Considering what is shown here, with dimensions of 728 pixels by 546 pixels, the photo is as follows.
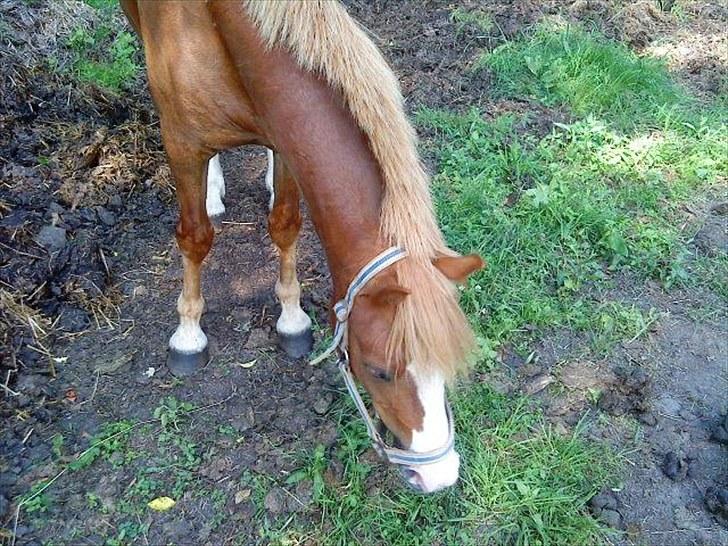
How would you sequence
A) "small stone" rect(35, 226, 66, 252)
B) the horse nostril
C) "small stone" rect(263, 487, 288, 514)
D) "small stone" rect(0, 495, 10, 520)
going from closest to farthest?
the horse nostril
"small stone" rect(0, 495, 10, 520)
"small stone" rect(263, 487, 288, 514)
"small stone" rect(35, 226, 66, 252)

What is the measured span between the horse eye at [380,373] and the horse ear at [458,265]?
325 millimetres

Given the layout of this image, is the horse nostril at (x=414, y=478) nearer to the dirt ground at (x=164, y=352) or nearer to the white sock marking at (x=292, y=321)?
the dirt ground at (x=164, y=352)

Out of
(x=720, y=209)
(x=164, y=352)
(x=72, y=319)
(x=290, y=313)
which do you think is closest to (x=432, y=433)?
(x=290, y=313)

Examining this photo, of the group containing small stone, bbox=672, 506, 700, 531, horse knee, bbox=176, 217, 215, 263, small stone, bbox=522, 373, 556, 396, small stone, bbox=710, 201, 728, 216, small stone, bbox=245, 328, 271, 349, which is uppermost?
horse knee, bbox=176, 217, 215, 263

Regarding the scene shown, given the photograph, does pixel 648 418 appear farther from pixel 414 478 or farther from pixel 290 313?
pixel 290 313

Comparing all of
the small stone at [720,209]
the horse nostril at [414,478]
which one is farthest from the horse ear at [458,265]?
the small stone at [720,209]

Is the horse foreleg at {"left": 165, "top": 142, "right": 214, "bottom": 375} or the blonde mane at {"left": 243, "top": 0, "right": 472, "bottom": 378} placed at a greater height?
→ the blonde mane at {"left": 243, "top": 0, "right": 472, "bottom": 378}

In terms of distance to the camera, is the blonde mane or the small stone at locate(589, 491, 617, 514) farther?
the small stone at locate(589, 491, 617, 514)

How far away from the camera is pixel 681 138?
14.3 feet

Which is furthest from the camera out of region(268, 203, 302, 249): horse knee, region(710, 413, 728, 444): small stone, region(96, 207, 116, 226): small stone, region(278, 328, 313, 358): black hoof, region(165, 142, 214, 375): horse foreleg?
region(96, 207, 116, 226): small stone

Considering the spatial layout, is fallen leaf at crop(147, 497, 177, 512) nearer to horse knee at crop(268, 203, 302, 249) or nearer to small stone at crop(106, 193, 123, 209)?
horse knee at crop(268, 203, 302, 249)

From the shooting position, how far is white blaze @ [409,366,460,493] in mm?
1858

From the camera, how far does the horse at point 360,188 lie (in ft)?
5.94

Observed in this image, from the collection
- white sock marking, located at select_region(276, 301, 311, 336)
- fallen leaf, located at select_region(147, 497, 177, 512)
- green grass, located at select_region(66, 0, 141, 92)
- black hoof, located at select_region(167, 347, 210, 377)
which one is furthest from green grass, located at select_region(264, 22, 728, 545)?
green grass, located at select_region(66, 0, 141, 92)
